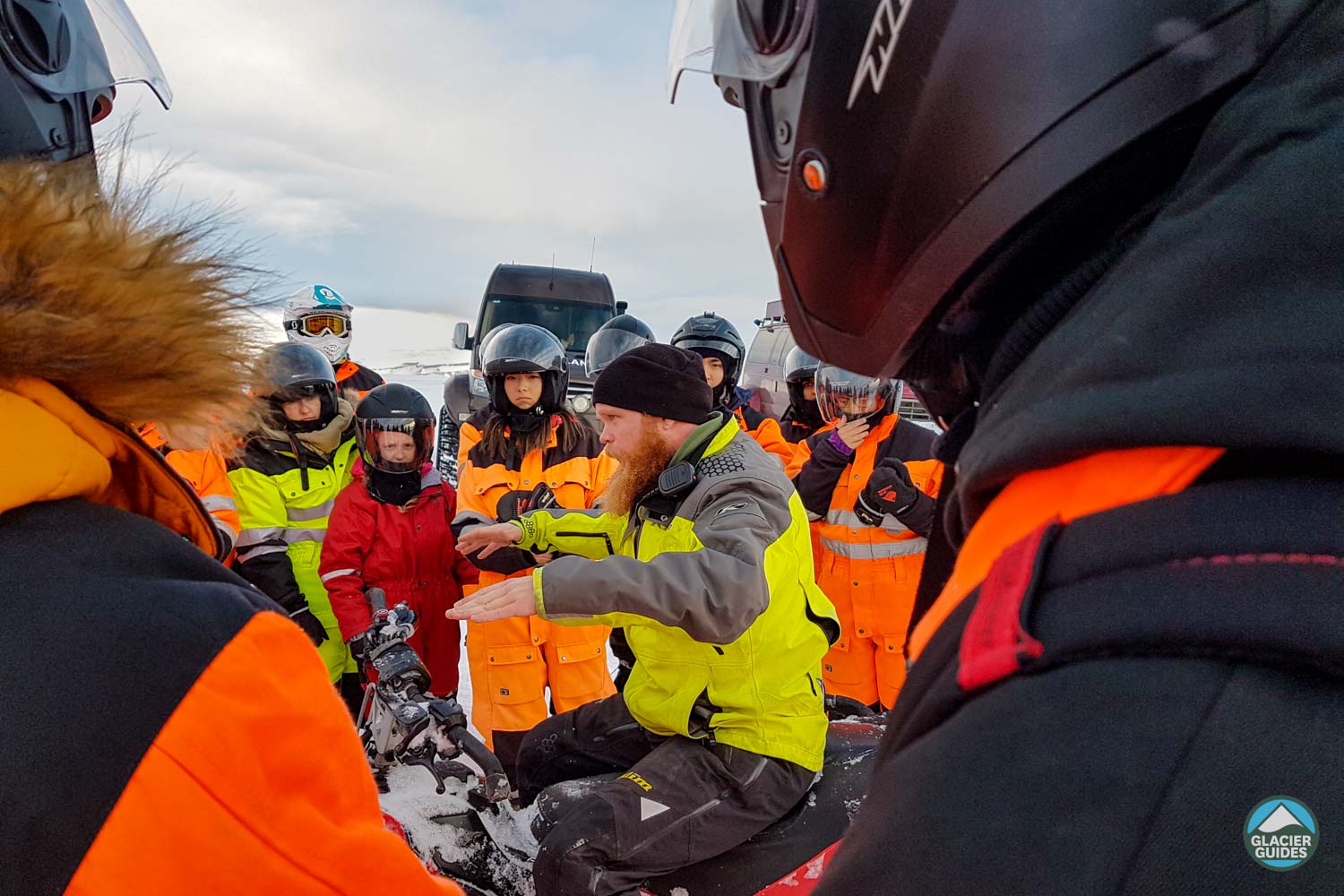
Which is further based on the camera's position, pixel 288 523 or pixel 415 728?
pixel 288 523

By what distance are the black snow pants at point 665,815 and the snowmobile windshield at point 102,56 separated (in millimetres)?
1921

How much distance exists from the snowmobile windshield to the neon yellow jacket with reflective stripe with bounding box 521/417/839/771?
1.34 meters

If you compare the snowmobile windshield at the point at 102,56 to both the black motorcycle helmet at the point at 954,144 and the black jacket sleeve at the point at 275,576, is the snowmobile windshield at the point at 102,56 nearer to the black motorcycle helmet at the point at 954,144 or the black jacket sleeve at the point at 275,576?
the black motorcycle helmet at the point at 954,144

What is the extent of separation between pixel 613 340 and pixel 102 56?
5083 millimetres

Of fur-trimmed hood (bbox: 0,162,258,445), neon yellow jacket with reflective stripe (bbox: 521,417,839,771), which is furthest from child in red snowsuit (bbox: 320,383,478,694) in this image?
fur-trimmed hood (bbox: 0,162,258,445)

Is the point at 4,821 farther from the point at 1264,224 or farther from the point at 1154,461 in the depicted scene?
the point at 1264,224

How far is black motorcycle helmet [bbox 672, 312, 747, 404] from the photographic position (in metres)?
5.57

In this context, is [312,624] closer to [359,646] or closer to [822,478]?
[359,646]

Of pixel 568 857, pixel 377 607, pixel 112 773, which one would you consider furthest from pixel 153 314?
pixel 377 607

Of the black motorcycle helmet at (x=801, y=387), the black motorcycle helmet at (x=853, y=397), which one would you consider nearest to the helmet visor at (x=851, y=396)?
the black motorcycle helmet at (x=853, y=397)

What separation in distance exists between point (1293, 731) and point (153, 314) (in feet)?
3.36

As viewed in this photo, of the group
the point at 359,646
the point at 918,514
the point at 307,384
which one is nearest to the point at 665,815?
the point at 359,646

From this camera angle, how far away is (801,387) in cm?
536

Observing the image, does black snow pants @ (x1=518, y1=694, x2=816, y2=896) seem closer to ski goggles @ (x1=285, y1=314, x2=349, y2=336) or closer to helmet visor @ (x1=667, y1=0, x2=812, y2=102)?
helmet visor @ (x1=667, y1=0, x2=812, y2=102)
